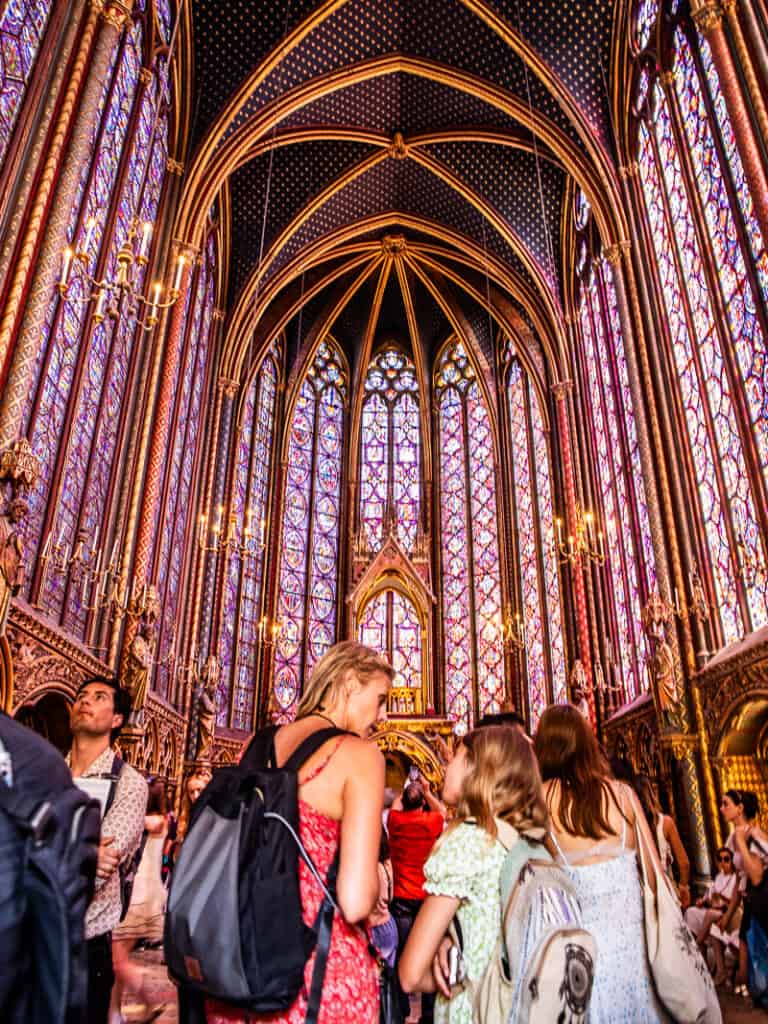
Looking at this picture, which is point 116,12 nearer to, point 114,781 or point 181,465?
point 181,465

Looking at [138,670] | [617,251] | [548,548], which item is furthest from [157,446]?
[548,548]

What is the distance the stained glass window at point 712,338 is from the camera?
8633mm

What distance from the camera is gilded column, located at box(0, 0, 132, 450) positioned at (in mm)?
6340

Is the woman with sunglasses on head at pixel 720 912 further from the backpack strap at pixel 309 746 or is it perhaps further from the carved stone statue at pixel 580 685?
the carved stone statue at pixel 580 685

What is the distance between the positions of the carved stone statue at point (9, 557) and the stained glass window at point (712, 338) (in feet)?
25.6

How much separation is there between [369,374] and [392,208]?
5.34 meters

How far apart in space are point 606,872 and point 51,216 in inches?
292

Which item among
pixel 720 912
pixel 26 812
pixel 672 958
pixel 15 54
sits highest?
pixel 15 54

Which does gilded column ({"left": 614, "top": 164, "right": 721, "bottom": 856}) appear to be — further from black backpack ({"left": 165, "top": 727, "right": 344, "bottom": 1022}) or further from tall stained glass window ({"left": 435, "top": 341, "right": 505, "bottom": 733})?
black backpack ({"left": 165, "top": 727, "right": 344, "bottom": 1022})

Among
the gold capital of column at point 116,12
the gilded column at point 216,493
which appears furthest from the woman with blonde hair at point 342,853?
the gilded column at point 216,493

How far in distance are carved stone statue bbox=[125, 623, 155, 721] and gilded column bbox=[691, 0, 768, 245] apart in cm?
918

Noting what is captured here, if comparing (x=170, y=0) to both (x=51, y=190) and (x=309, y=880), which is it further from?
(x=309, y=880)

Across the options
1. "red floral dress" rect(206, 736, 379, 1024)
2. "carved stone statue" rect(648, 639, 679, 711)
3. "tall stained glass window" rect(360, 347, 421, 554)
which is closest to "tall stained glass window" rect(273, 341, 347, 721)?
"tall stained glass window" rect(360, 347, 421, 554)

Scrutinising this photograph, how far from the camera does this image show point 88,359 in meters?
9.08
